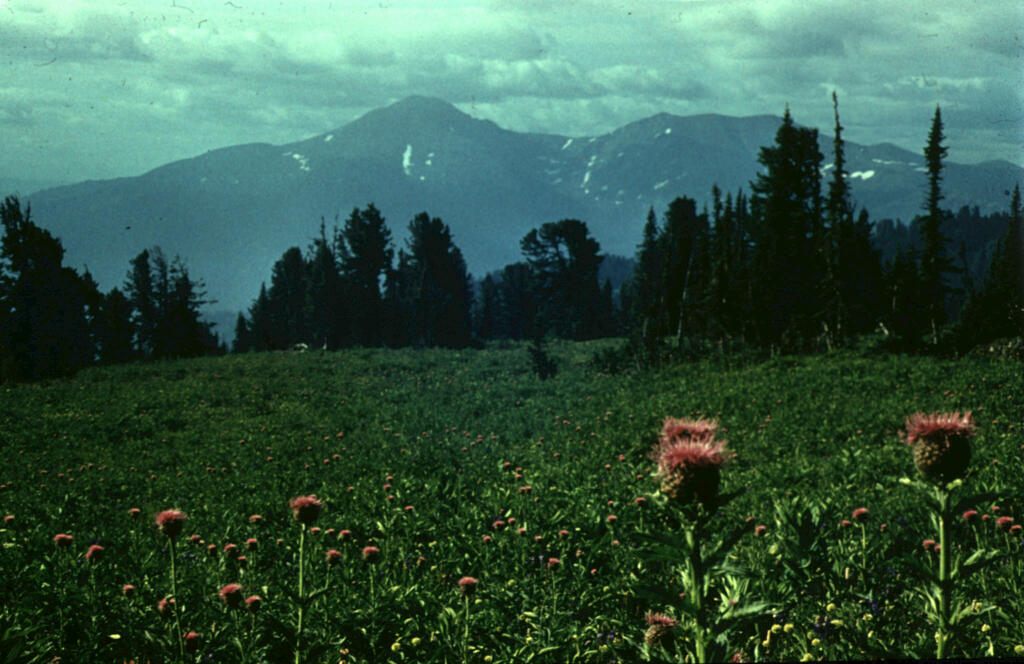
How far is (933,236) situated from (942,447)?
27.5 meters

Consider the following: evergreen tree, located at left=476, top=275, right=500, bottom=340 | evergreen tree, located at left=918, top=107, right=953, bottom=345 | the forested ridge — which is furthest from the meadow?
evergreen tree, located at left=476, top=275, right=500, bottom=340

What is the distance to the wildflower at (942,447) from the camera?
2584 mm

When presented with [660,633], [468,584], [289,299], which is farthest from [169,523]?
[289,299]

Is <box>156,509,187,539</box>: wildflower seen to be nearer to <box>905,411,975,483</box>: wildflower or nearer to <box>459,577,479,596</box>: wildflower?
<box>459,577,479,596</box>: wildflower

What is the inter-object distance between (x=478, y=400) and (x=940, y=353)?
50.9 feet

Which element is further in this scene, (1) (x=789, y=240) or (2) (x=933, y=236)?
(1) (x=789, y=240)

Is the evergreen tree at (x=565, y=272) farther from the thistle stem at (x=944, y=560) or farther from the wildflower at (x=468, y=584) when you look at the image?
the thistle stem at (x=944, y=560)

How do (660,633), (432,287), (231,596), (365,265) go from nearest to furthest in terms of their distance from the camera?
(660,633) < (231,596) < (365,265) < (432,287)

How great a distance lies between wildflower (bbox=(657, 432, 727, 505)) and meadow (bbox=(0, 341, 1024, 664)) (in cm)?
10

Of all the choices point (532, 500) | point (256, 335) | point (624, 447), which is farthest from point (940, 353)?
point (256, 335)

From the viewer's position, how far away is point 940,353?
2162 centimetres

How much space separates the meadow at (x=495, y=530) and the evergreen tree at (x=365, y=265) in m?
33.3

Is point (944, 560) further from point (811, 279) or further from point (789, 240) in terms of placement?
point (789, 240)

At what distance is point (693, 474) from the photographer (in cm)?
234
